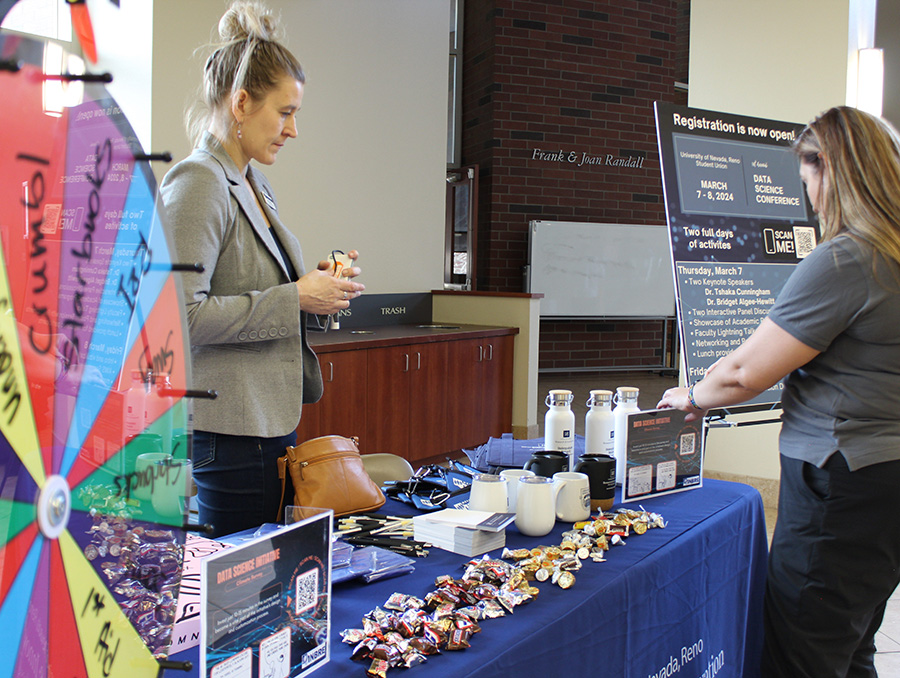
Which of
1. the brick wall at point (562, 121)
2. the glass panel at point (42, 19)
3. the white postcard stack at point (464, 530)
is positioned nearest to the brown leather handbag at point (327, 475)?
the white postcard stack at point (464, 530)

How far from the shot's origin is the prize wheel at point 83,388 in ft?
1.19

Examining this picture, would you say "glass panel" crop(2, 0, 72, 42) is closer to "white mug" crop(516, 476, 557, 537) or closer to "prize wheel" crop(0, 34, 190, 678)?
"prize wheel" crop(0, 34, 190, 678)

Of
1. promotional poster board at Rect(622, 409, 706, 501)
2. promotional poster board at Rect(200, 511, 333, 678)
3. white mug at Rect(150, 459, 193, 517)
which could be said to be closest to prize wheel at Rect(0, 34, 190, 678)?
white mug at Rect(150, 459, 193, 517)

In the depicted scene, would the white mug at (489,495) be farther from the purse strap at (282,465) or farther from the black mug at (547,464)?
the purse strap at (282,465)

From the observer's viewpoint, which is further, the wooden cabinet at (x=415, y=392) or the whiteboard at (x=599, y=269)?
the whiteboard at (x=599, y=269)

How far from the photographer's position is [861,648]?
138 centimetres

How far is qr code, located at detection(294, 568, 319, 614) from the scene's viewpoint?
0.82m

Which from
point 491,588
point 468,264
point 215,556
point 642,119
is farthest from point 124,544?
point 642,119

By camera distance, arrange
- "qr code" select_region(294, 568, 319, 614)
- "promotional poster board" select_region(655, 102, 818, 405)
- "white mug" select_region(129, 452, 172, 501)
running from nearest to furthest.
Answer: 1. "white mug" select_region(129, 452, 172, 501)
2. "qr code" select_region(294, 568, 319, 614)
3. "promotional poster board" select_region(655, 102, 818, 405)

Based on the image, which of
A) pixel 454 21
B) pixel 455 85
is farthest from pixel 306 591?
pixel 454 21

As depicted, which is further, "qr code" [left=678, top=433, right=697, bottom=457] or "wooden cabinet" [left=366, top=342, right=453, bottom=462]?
"wooden cabinet" [left=366, top=342, right=453, bottom=462]

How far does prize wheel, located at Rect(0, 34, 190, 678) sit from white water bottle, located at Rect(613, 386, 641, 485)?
1.22 m

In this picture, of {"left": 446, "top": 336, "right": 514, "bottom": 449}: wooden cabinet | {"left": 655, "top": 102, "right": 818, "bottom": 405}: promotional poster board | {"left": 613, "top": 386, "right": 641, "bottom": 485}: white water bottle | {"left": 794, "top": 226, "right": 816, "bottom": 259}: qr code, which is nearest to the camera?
{"left": 613, "top": 386, "right": 641, "bottom": 485}: white water bottle

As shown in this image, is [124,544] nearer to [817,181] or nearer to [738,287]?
[817,181]
